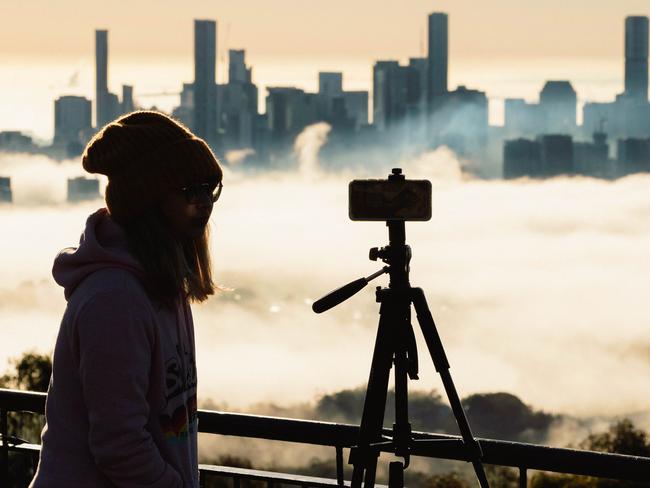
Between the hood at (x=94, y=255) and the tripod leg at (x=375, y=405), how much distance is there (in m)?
1.31

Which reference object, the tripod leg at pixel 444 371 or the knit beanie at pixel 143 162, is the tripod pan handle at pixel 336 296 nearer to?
the tripod leg at pixel 444 371

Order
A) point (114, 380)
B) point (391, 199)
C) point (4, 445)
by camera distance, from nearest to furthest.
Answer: point (114, 380), point (391, 199), point (4, 445)

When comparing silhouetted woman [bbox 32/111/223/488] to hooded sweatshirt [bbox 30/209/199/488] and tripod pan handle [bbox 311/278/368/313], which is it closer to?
hooded sweatshirt [bbox 30/209/199/488]

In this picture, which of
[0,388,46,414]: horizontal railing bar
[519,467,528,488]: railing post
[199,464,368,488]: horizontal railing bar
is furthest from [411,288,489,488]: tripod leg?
[0,388,46,414]: horizontal railing bar

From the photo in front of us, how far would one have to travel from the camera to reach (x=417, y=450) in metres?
3.86

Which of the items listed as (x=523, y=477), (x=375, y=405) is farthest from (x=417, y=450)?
(x=523, y=477)

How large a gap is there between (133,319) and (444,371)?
139cm

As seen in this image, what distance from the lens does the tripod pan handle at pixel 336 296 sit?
11.1ft

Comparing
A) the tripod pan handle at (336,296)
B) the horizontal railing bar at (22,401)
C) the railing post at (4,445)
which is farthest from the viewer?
the railing post at (4,445)

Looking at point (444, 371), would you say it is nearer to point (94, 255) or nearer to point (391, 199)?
point (391, 199)

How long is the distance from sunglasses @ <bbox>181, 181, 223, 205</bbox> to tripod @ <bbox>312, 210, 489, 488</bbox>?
3.39 ft

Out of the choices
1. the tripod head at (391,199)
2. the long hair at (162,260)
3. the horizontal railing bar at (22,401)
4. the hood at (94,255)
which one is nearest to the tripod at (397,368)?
the tripod head at (391,199)

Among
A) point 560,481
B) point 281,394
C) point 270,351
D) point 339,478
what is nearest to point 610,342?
point 270,351

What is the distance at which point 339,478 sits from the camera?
165 inches
